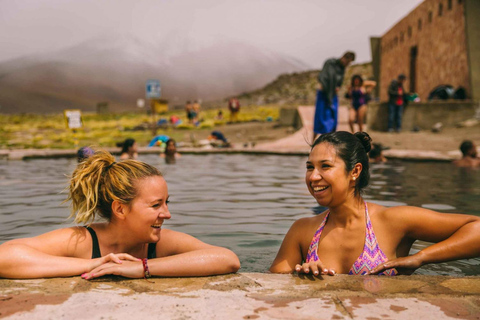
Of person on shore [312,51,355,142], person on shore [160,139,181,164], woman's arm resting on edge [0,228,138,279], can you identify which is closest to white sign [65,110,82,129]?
person on shore [160,139,181,164]

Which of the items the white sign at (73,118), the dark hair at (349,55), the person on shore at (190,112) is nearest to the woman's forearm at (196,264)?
the dark hair at (349,55)

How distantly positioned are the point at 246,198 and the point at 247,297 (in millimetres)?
4396

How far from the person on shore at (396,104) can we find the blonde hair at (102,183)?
12.9m

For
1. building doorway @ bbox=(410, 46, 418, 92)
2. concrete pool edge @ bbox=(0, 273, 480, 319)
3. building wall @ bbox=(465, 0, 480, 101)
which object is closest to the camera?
concrete pool edge @ bbox=(0, 273, 480, 319)

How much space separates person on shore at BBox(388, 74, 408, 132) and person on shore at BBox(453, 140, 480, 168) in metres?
5.83

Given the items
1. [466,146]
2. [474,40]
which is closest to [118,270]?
[466,146]

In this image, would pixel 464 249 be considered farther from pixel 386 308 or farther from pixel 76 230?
pixel 76 230

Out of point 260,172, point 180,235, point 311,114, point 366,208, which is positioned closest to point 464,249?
point 366,208

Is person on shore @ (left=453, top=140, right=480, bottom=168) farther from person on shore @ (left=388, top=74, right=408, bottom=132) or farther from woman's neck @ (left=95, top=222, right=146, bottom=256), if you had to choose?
Answer: woman's neck @ (left=95, top=222, right=146, bottom=256)

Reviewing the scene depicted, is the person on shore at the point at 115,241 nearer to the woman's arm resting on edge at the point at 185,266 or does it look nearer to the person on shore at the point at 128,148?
the woman's arm resting on edge at the point at 185,266

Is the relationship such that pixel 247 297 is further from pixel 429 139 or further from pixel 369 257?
pixel 429 139

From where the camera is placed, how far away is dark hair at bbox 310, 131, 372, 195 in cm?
289

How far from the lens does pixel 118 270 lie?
255cm

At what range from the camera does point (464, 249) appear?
273 cm
